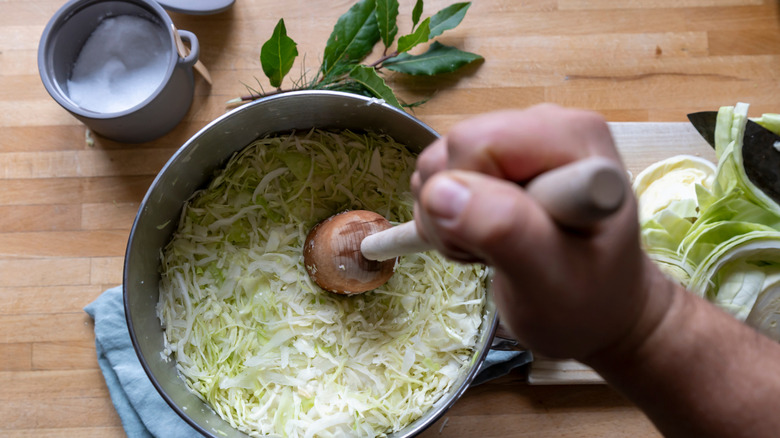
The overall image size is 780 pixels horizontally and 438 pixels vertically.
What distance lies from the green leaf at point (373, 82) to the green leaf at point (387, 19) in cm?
16

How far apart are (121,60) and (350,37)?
58 cm

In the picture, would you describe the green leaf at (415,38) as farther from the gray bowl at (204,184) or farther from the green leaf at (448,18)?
the gray bowl at (204,184)

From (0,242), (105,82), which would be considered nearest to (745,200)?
(105,82)

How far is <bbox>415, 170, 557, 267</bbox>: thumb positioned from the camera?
48 centimetres

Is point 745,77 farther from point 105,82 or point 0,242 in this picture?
point 0,242

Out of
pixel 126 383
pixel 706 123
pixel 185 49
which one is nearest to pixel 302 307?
pixel 126 383

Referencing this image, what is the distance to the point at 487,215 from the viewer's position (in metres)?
0.48

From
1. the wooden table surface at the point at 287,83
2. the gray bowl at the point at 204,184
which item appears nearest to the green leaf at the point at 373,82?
the gray bowl at the point at 204,184

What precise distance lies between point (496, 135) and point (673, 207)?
1033 mm

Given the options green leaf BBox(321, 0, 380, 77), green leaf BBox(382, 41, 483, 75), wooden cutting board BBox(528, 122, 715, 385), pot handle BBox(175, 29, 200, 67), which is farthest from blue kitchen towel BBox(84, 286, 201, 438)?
wooden cutting board BBox(528, 122, 715, 385)

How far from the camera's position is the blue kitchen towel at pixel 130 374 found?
1.39 m

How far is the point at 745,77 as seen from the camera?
1585mm

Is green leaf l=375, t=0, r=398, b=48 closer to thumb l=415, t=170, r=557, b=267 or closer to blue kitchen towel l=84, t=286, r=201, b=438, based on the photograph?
blue kitchen towel l=84, t=286, r=201, b=438

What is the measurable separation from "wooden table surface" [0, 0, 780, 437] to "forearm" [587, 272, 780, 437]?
78 centimetres
